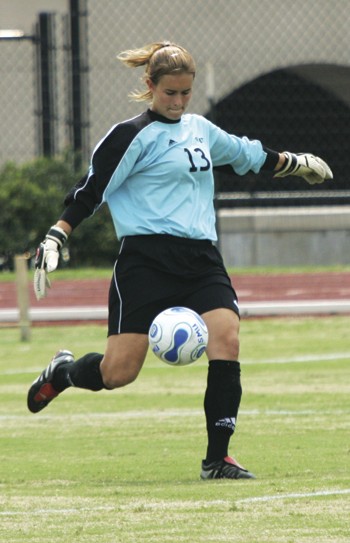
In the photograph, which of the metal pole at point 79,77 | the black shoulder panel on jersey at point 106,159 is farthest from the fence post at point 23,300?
the metal pole at point 79,77

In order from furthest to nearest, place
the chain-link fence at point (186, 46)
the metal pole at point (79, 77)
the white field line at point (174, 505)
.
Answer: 1. the chain-link fence at point (186, 46)
2. the metal pole at point (79, 77)
3. the white field line at point (174, 505)

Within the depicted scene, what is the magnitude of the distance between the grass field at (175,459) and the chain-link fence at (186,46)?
12.8 metres

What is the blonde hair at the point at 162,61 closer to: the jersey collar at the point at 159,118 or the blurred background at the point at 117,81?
the jersey collar at the point at 159,118

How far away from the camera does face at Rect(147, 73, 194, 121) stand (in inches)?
273

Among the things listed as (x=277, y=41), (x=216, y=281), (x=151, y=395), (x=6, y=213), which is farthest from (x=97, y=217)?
(x=216, y=281)

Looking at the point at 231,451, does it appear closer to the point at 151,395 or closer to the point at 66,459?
the point at 66,459

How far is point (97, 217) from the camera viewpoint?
2366 cm

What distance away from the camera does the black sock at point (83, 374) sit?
727cm

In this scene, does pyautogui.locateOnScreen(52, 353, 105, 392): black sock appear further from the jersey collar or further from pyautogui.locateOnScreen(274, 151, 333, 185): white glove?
pyautogui.locateOnScreen(274, 151, 333, 185): white glove

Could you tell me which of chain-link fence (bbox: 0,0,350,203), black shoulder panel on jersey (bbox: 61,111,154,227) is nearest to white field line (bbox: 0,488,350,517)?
black shoulder panel on jersey (bbox: 61,111,154,227)

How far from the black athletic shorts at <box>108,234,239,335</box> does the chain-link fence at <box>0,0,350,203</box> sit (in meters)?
18.1

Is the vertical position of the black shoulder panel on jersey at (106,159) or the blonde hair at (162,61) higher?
the blonde hair at (162,61)

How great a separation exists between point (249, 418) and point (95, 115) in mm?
16914

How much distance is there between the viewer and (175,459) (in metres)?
7.48
